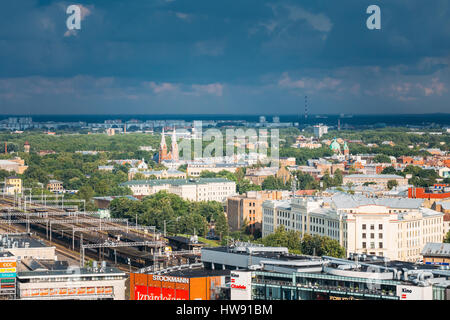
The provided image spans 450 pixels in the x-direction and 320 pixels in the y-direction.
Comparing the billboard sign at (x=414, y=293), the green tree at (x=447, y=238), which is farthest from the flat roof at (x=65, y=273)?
the green tree at (x=447, y=238)

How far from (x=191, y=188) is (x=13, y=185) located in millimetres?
16564

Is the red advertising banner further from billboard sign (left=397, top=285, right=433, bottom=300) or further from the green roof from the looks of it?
the green roof

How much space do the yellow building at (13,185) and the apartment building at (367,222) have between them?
3841cm

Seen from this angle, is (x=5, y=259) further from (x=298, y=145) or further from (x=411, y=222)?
(x=298, y=145)

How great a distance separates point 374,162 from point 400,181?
96.0ft

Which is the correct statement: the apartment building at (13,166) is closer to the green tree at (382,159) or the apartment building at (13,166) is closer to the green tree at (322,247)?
the green tree at (382,159)

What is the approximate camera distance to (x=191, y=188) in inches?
3066

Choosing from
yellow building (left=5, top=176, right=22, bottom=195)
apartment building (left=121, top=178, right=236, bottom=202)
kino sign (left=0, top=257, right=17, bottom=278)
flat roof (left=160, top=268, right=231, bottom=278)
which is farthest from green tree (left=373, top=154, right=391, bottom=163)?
kino sign (left=0, top=257, right=17, bottom=278)

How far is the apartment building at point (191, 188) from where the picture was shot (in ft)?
254

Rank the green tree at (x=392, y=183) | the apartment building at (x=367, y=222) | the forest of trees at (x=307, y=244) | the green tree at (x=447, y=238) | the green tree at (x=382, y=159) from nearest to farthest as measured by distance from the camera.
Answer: the forest of trees at (x=307, y=244)
the apartment building at (x=367, y=222)
the green tree at (x=447, y=238)
the green tree at (x=392, y=183)
the green tree at (x=382, y=159)

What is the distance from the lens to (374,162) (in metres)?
106

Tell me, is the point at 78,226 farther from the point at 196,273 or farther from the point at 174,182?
the point at 196,273

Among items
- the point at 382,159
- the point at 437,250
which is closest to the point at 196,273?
the point at 437,250

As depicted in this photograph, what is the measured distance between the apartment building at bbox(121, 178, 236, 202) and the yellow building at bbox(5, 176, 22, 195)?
9.38 m
